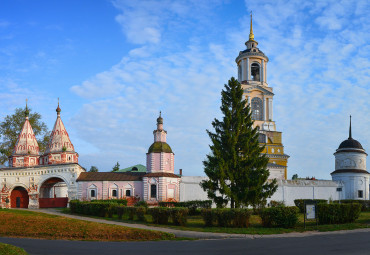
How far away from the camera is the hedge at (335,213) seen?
24234mm

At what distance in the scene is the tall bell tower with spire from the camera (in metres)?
59.3

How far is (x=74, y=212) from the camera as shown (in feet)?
104

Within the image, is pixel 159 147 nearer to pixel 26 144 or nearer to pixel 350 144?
pixel 26 144

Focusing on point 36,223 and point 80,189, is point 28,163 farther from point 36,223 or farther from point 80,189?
point 36,223

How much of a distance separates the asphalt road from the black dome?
107 ft

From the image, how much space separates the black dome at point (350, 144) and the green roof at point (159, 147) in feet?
79.0

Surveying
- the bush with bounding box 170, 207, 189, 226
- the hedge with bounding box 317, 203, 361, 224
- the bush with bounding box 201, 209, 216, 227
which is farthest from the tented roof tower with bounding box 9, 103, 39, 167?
the hedge with bounding box 317, 203, 361, 224

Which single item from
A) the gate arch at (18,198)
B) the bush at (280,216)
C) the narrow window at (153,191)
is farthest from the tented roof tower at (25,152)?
the bush at (280,216)

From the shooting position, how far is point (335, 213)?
2442 centimetres

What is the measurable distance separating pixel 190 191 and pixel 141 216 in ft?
52.4

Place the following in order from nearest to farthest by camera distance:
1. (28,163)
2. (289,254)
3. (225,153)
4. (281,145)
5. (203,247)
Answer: (289,254), (203,247), (225,153), (28,163), (281,145)

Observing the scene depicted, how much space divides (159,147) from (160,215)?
16.3 metres

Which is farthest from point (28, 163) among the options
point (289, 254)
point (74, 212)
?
point (289, 254)

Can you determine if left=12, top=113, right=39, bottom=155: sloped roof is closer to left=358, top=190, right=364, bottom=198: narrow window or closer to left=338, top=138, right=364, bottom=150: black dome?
left=338, top=138, right=364, bottom=150: black dome
